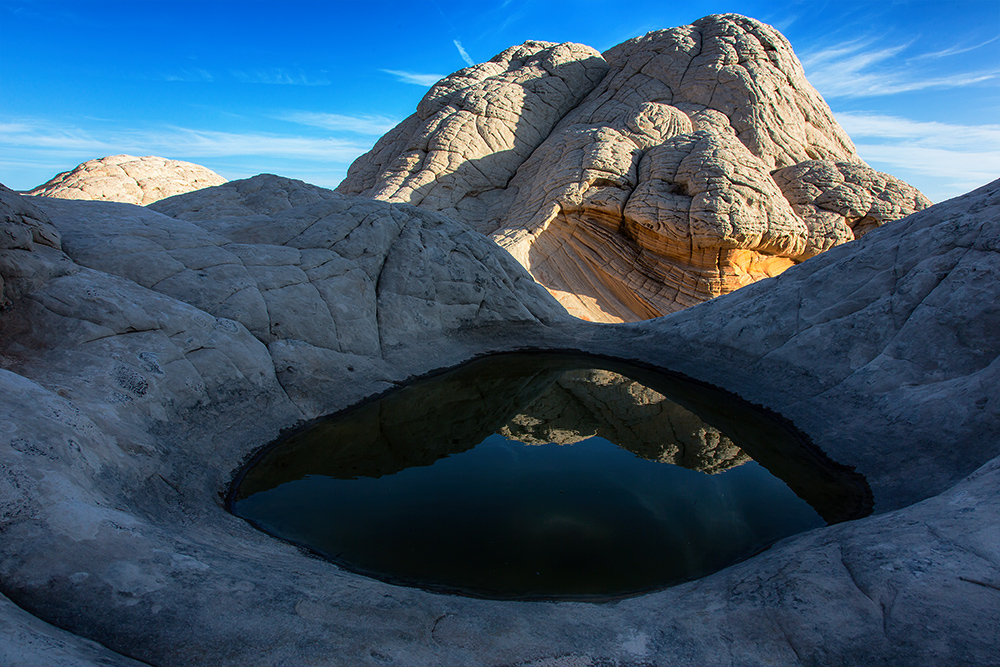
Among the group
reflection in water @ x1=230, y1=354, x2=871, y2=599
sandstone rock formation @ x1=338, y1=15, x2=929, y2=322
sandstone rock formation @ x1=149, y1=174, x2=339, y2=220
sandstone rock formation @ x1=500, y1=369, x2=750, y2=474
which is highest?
sandstone rock formation @ x1=338, y1=15, x2=929, y2=322

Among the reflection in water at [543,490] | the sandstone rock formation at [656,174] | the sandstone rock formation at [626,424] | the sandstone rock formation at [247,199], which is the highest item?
the sandstone rock formation at [656,174]

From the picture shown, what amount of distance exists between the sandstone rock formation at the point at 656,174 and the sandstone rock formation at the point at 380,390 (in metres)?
6.00

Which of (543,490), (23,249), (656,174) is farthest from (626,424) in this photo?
(656,174)

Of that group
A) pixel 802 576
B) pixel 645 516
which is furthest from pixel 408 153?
pixel 802 576

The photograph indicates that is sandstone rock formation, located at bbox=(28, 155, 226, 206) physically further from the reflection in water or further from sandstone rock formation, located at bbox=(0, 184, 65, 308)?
the reflection in water

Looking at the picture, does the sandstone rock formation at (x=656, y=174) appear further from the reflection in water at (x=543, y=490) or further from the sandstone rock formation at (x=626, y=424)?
the reflection in water at (x=543, y=490)

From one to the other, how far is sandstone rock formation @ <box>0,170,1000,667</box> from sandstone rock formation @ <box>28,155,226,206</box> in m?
4.16

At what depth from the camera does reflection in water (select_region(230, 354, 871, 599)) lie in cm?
327

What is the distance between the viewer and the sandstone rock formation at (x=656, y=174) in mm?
13039

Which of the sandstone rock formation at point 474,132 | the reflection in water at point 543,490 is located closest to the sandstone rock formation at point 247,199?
the reflection in water at point 543,490

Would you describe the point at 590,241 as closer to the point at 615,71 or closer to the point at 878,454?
the point at 615,71

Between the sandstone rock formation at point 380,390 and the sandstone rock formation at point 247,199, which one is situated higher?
the sandstone rock formation at point 247,199

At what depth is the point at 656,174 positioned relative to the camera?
13.5 m

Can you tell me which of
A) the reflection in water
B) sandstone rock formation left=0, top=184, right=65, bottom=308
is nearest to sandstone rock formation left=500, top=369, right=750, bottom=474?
the reflection in water
